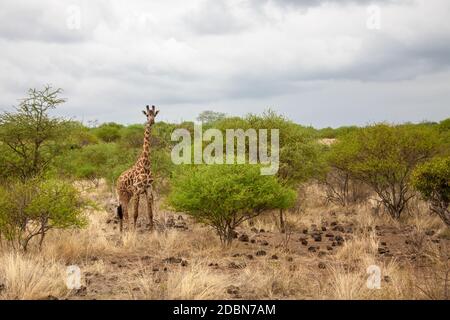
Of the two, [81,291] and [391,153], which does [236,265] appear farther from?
[391,153]

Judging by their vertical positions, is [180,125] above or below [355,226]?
above

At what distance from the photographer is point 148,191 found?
15.6m

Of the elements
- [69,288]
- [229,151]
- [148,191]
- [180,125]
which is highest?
[180,125]

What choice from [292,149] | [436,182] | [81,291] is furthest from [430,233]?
[81,291]

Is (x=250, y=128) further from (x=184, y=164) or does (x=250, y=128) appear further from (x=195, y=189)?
(x=195, y=189)

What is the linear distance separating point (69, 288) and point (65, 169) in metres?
10.3

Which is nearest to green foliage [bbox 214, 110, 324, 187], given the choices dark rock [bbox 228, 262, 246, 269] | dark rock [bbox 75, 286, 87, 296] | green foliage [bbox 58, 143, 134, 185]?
dark rock [bbox 228, 262, 246, 269]

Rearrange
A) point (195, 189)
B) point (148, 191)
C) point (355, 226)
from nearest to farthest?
point (195, 189)
point (148, 191)
point (355, 226)

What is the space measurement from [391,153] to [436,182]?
15.2 feet

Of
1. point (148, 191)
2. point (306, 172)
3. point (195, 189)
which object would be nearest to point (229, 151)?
point (306, 172)

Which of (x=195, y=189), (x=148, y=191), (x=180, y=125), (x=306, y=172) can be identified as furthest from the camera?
(x=180, y=125)

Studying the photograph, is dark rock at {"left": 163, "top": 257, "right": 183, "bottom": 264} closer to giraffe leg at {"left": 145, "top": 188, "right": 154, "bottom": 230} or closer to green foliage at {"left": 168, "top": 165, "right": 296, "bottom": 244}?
green foliage at {"left": 168, "top": 165, "right": 296, "bottom": 244}

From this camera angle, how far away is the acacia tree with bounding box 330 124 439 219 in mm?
18062

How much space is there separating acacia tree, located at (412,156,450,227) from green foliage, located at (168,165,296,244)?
11.5 feet
